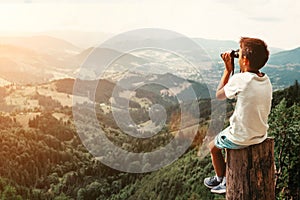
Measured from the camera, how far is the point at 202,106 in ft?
275

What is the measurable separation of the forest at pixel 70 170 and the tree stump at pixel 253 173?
4432 centimetres

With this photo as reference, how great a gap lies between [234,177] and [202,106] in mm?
80045

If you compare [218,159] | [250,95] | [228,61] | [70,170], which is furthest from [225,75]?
[70,170]

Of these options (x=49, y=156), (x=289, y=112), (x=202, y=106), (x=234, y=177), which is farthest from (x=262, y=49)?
(x=49, y=156)

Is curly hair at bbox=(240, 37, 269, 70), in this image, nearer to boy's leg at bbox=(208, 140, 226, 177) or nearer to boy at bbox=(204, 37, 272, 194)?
boy at bbox=(204, 37, 272, 194)

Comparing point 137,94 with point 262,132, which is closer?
point 262,132

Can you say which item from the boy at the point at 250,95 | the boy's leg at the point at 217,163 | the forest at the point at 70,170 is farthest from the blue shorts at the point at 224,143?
the forest at the point at 70,170

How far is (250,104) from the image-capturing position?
14.0ft

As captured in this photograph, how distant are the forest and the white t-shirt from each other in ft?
146

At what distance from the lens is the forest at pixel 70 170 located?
6131cm

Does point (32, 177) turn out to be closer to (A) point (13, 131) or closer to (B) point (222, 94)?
(A) point (13, 131)

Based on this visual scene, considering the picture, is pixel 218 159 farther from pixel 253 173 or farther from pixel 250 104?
pixel 250 104

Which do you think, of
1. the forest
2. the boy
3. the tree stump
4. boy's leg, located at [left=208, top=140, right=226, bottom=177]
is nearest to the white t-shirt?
the boy

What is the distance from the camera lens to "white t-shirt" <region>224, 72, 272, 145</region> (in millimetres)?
4266
